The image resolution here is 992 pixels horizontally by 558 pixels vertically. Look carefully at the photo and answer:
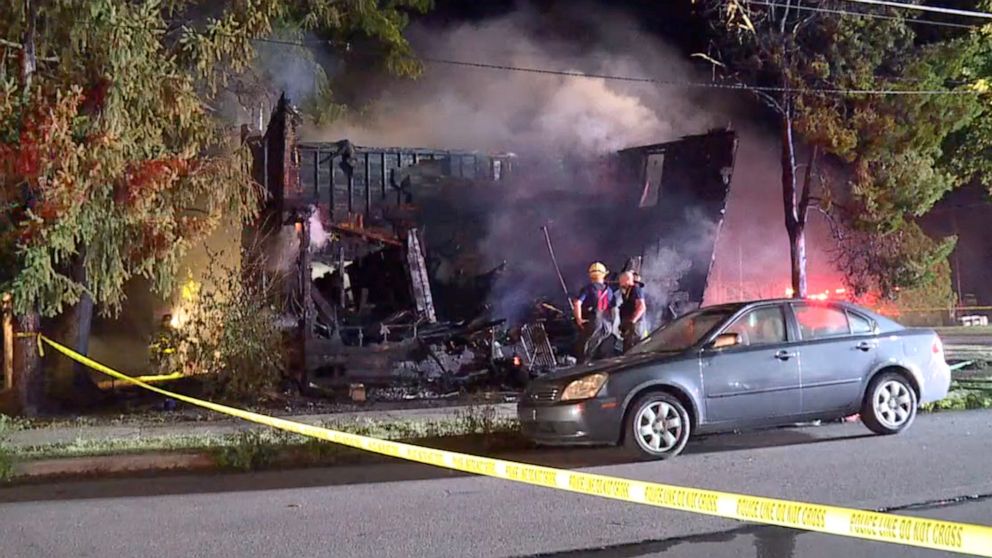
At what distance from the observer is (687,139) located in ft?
52.5

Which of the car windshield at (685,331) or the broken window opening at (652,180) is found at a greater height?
the broken window opening at (652,180)

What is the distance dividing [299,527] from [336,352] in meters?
7.52

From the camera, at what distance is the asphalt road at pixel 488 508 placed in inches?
199

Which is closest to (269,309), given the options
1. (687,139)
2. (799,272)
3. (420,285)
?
(420,285)

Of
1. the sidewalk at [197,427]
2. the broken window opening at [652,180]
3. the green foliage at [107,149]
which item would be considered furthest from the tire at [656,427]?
the broken window opening at [652,180]

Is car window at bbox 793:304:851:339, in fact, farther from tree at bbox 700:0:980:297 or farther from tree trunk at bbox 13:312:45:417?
tree at bbox 700:0:980:297

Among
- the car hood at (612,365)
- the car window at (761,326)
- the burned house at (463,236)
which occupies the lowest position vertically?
the car hood at (612,365)

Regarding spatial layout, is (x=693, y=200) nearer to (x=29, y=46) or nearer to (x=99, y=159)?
(x=99, y=159)

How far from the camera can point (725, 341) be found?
7820 millimetres

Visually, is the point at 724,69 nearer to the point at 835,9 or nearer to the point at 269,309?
the point at 835,9

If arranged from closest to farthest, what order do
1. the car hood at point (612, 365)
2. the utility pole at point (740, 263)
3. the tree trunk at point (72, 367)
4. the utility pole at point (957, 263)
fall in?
the car hood at point (612, 365) < the tree trunk at point (72, 367) < the utility pole at point (740, 263) < the utility pole at point (957, 263)

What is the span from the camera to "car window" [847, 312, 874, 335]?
27.6 ft

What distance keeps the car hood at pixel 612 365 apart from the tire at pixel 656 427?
0.30 metres

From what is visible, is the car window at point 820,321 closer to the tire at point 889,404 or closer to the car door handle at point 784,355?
the car door handle at point 784,355
